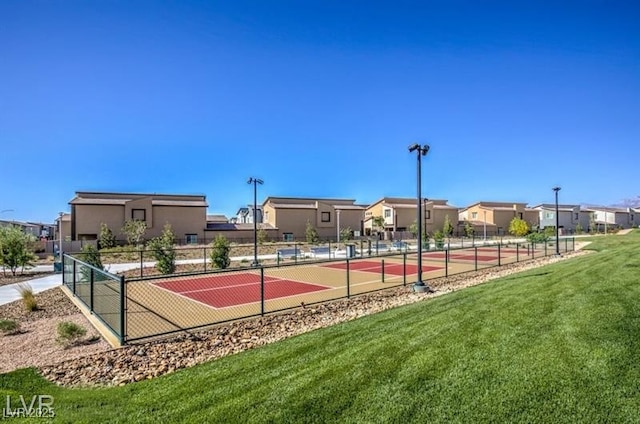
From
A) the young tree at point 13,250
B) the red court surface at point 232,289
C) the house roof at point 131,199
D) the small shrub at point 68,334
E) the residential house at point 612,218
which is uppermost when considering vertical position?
the house roof at point 131,199

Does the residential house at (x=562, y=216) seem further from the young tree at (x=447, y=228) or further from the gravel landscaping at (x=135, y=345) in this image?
the gravel landscaping at (x=135, y=345)

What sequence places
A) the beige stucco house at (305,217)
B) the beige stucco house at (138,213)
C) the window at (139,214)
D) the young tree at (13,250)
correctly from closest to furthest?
the young tree at (13,250), the beige stucco house at (138,213), the window at (139,214), the beige stucco house at (305,217)

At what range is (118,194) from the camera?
4238 cm

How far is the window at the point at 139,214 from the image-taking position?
39.2 m

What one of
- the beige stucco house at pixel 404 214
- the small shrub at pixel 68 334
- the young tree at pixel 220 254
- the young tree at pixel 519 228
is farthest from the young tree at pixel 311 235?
the small shrub at pixel 68 334

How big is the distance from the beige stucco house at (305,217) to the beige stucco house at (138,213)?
9.64 meters

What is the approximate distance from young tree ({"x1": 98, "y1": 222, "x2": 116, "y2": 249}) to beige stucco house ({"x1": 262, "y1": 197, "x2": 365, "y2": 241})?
63.2 feet

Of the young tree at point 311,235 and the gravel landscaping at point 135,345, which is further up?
the young tree at point 311,235

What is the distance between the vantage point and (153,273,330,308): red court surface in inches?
428

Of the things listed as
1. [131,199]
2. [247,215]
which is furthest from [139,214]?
[247,215]

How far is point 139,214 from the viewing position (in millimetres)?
39469

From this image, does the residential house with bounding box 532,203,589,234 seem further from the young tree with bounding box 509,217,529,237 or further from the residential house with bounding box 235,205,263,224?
the residential house with bounding box 235,205,263,224

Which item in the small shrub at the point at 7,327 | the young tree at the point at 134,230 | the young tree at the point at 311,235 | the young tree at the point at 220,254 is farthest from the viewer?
the young tree at the point at 311,235

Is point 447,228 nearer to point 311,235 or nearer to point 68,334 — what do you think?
point 311,235
